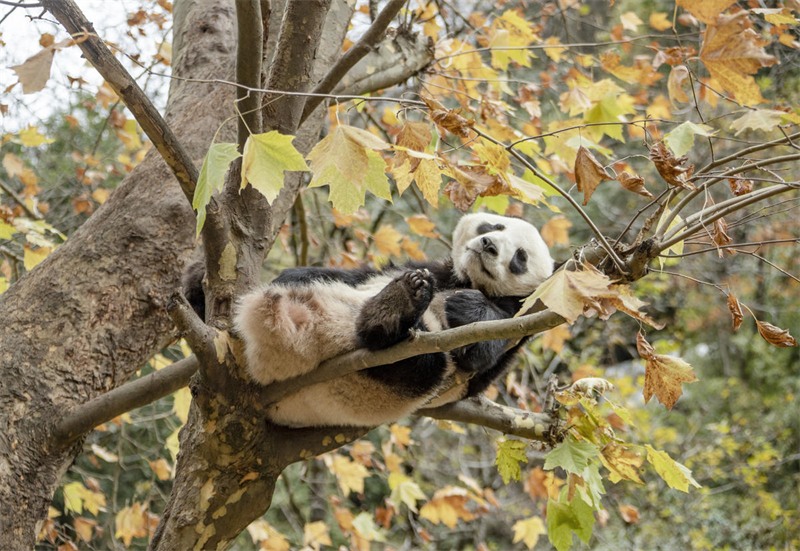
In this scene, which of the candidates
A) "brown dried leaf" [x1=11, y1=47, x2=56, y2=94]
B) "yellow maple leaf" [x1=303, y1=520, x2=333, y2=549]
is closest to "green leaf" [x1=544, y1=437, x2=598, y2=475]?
"brown dried leaf" [x1=11, y1=47, x2=56, y2=94]

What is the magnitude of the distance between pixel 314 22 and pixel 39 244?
6.78 feet

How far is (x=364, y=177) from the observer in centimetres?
196

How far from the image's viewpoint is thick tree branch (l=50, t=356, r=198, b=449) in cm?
240

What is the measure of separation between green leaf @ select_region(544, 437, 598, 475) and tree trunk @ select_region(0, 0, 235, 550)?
1.59 m

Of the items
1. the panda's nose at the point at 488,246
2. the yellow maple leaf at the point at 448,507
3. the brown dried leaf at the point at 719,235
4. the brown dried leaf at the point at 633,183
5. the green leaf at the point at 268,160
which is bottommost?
the yellow maple leaf at the point at 448,507

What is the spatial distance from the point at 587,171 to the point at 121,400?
66.0 inches

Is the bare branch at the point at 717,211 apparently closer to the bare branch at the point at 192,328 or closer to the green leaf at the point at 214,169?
the green leaf at the point at 214,169

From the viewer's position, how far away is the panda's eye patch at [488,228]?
3.68 metres

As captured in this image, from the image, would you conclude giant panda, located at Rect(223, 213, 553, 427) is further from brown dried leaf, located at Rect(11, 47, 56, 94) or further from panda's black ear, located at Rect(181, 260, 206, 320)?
brown dried leaf, located at Rect(11, 47, 56, 94)

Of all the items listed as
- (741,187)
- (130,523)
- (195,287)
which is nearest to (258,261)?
(195,287)

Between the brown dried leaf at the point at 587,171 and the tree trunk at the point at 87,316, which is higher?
the tree trunk at the point at 87,316

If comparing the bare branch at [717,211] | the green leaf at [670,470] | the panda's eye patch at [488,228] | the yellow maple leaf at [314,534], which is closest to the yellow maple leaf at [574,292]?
the bare branch at [717,211]

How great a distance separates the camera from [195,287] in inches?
111

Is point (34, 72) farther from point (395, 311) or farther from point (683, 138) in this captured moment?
point (683, 138)
